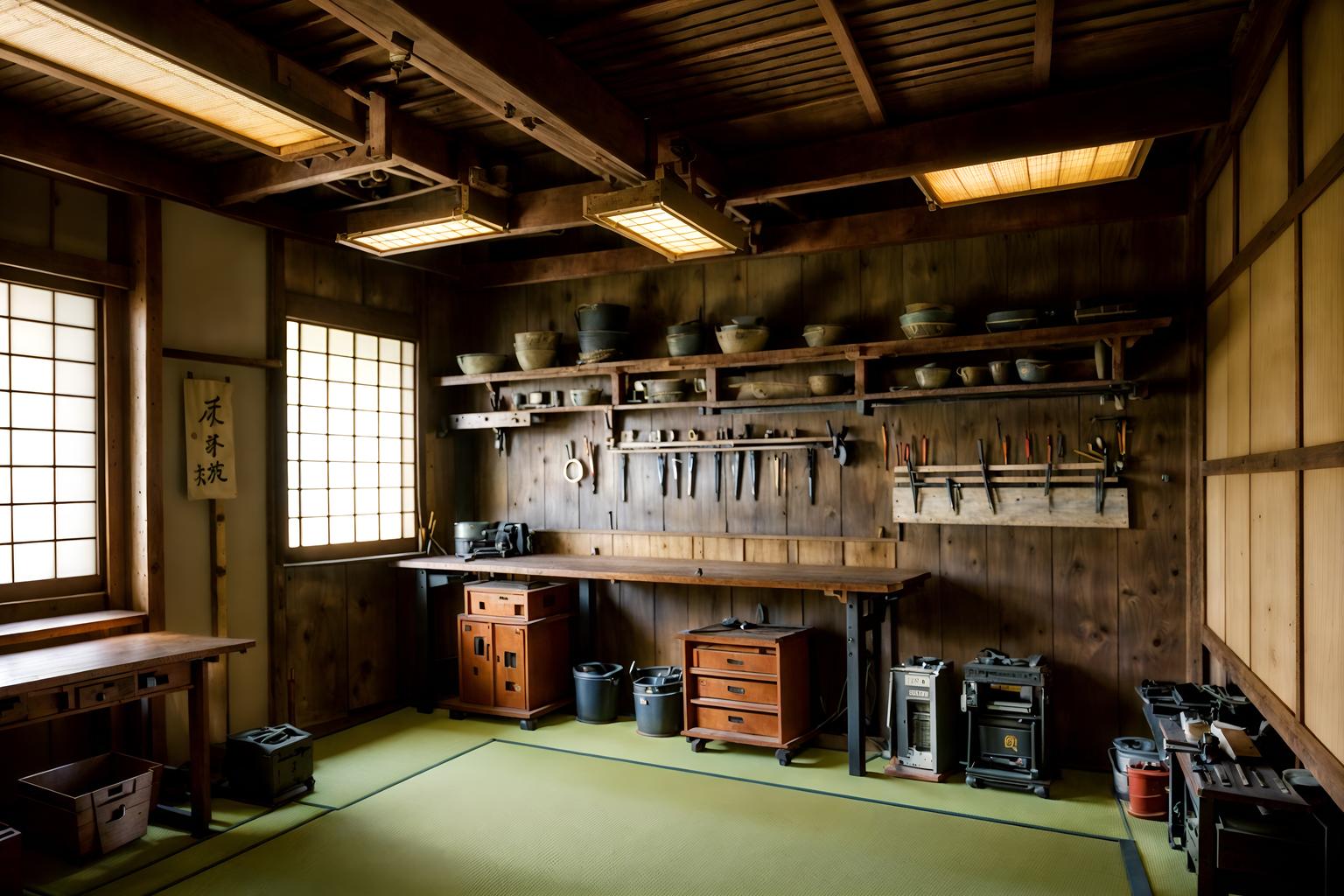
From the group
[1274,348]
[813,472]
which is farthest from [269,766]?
[1274,348]

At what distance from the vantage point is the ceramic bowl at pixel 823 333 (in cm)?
523

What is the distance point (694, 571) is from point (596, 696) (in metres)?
1.15

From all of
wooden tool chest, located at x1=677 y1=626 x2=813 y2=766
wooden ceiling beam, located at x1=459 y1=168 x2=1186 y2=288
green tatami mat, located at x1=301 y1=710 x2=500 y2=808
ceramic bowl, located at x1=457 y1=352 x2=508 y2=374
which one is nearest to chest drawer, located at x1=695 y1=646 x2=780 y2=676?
wooden tool chest, located at x1=677 y1=626 x2=813 y2=766

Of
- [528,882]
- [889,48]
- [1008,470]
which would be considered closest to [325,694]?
[528,882]

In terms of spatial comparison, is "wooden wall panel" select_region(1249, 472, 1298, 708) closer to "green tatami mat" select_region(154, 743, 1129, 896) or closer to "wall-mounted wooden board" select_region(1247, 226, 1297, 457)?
"wall-mounted wooden board" select_region(1247, 226, 1297, 457)

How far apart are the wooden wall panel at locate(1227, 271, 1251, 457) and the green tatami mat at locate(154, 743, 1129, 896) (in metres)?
1.79

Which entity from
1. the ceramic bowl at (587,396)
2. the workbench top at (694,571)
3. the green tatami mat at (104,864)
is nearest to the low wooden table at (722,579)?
the workbench top at (694,571)

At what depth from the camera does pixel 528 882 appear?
3.59m

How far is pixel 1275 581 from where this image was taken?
302 cm

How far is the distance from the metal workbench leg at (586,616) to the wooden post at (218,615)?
2.15 m

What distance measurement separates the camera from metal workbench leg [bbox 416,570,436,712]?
604 centimetres

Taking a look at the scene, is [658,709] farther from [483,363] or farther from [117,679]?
[117,679]

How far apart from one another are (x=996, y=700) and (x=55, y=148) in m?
5.25

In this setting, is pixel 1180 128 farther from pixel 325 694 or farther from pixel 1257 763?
pixel 325 694
